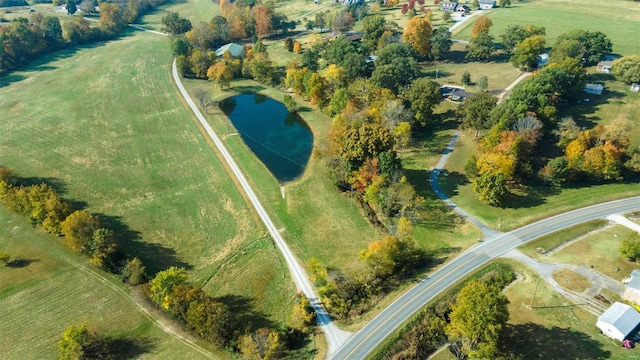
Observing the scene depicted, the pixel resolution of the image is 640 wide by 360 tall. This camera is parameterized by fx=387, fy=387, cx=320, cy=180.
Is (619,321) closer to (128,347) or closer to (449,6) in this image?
(128,347)

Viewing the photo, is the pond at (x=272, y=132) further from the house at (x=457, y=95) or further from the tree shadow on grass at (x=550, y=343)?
the tree shadow on grass at (x=550, y=343)

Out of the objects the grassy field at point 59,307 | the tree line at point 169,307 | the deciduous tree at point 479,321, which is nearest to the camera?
the deciduous tree at point 479,321

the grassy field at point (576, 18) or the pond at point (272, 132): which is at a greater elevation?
the grassy field at point (576, 18)

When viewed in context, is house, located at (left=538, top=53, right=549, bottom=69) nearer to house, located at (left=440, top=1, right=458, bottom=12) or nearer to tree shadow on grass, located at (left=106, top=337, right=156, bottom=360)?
house, located at (left=440, top=1, right=458, bottom=12)

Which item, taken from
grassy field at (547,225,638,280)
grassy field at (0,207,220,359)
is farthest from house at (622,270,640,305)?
grassy field at (0,207,220,359)

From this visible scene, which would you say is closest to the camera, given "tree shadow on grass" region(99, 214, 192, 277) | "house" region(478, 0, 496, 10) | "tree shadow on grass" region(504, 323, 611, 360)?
"tree shadow on grass" region(504, 323, 611, 360)

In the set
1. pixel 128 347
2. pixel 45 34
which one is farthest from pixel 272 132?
pixel 45 34

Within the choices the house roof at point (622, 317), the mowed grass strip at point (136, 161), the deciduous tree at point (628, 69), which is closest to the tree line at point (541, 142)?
the deciduous tree at point (628, 69)

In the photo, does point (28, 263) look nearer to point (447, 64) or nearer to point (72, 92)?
point (72, 92)
